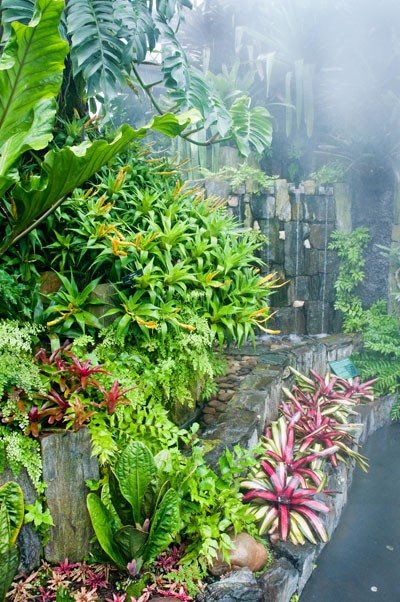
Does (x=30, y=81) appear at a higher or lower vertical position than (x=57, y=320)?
higher

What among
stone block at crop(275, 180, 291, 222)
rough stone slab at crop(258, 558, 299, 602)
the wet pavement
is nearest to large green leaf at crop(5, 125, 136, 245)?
rough stone slab at crop(258, 558, 299, 602)

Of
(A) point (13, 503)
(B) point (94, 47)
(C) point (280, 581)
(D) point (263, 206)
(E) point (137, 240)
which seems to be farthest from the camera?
(D) point (263, 206)

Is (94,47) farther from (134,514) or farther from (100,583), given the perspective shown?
(100,583)

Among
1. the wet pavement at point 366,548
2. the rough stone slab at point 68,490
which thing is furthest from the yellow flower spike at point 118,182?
the wet pavement at point 366,548

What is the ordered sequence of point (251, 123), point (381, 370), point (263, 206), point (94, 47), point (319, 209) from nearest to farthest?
point (94, 47), point (251, 123), point (381, 370), point (263, 206), point (319, 209)

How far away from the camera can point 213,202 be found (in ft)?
13.2

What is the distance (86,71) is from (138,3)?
24.0 inches

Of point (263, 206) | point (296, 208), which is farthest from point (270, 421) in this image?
point (296, 208)

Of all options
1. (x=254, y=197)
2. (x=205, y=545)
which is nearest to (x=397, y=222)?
(x=254, y=197)

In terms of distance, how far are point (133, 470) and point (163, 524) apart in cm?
26

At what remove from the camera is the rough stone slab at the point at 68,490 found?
6.59 ft

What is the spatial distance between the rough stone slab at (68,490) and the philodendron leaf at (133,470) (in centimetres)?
21

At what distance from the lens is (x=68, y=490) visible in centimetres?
206

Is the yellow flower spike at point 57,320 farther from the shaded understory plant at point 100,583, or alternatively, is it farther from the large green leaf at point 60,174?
the shaded understory plant at point 100,583
